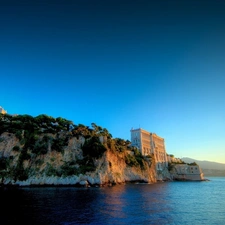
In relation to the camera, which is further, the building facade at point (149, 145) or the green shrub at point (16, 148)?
the building facade at point (149, 145)

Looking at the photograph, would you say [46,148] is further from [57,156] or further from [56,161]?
[56,161]

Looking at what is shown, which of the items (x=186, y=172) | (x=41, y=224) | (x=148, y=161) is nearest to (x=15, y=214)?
(x=41, y=224)

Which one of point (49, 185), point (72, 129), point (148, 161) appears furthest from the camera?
point (148, 161)

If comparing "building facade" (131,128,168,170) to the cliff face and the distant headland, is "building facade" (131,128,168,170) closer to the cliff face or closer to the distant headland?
the distant headland

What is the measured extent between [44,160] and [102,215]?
42.9 meters

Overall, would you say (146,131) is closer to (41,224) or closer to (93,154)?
(93,154)

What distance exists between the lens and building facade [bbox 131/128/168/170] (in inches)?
3981

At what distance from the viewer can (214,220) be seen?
19.2m

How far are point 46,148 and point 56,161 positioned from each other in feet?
19.2

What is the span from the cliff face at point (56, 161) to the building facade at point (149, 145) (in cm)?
3425

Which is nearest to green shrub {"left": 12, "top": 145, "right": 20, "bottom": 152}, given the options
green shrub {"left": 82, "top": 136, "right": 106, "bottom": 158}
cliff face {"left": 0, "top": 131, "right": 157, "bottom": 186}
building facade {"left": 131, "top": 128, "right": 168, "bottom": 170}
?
cliff face {"left": 0, "top": 131, "right": 157, "bottom": 186}

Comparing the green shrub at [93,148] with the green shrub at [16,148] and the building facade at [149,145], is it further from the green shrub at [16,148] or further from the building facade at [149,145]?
the building facade at [149,145]

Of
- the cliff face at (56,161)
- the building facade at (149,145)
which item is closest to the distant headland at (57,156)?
the cliff face at (56,161)

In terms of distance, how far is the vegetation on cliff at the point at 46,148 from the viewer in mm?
54406
